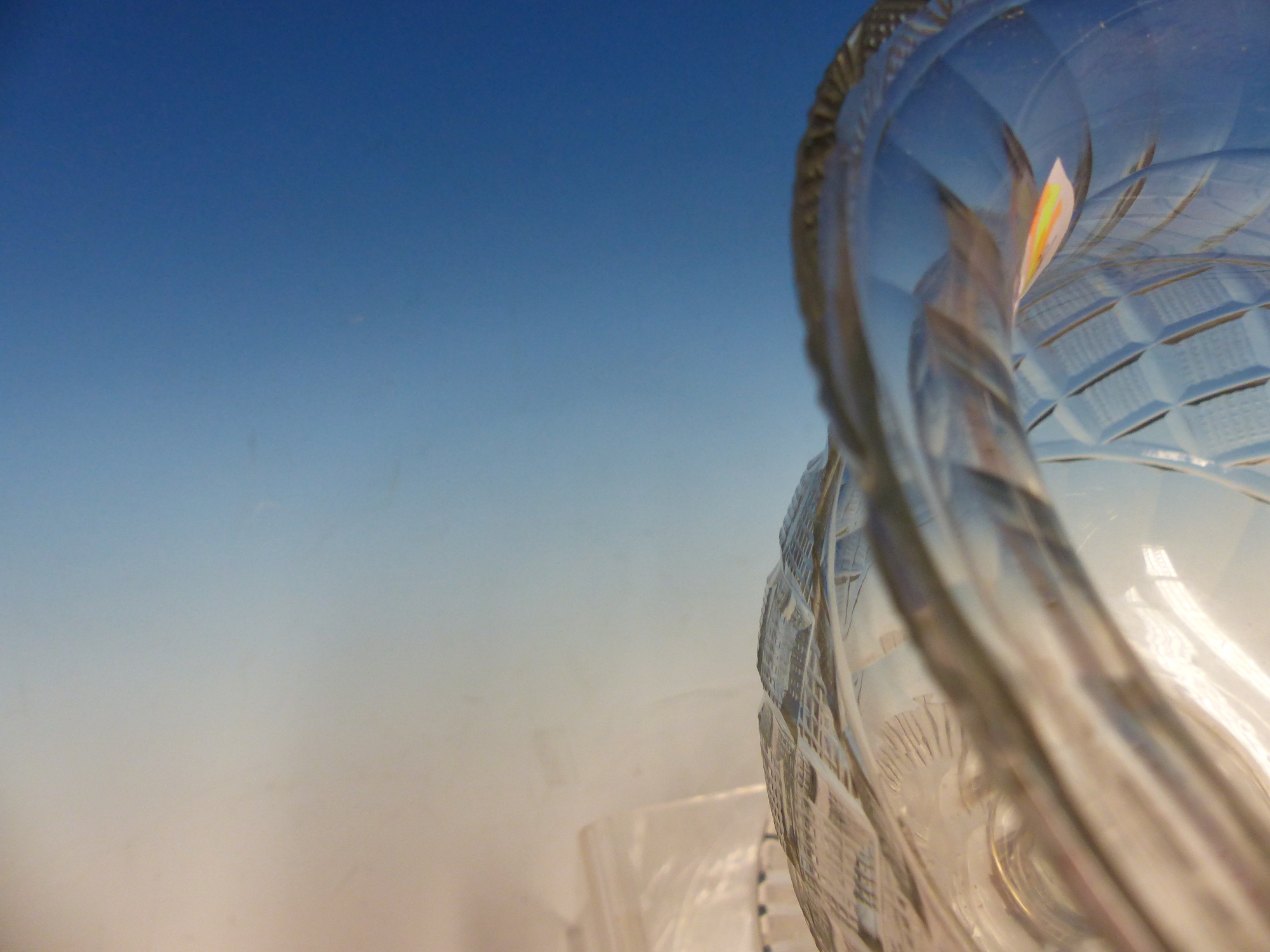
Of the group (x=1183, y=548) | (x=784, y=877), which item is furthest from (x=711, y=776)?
(x=1183, y=548)

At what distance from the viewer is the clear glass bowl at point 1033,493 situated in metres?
0.06

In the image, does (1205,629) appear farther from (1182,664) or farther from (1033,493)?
(1033,493)

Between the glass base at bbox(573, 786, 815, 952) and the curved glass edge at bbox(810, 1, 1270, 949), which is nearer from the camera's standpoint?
the curved glass edge at bbox(810, 1, 1270, 949)

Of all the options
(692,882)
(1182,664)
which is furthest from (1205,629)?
(692,882)

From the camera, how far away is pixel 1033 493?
0.21 feet

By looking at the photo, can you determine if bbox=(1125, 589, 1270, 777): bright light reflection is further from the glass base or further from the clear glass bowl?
the glass base

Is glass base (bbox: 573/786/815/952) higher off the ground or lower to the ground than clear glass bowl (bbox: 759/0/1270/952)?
lower

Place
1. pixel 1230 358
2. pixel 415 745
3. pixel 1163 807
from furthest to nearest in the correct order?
1. pixel 415 745
2. pixel 1230 358
3. pixel 1163 807

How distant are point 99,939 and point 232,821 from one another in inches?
1.7

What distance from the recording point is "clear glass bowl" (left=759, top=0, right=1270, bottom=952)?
2.2 inches

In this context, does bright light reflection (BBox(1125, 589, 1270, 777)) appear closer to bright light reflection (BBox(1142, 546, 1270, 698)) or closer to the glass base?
bright light reflection (BBox(1142, 546, 1270, 698))

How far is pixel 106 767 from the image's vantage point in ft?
0.82

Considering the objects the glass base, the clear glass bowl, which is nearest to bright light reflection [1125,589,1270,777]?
the clear glass bowl

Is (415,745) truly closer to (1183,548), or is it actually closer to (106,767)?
(106,767)
